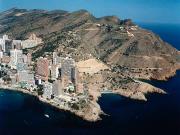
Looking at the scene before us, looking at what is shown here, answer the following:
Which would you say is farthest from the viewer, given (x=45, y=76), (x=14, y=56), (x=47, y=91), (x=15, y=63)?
(x=14, y=56)

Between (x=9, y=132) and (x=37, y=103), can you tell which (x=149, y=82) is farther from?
(x=9, y=132)

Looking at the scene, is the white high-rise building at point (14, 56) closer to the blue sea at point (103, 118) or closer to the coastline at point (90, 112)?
the blue sea at point (103, 118)

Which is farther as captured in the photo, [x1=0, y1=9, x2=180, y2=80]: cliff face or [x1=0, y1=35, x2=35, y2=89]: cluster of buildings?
[x1=0, y1=9, x2=180, y2=80]: cliff face

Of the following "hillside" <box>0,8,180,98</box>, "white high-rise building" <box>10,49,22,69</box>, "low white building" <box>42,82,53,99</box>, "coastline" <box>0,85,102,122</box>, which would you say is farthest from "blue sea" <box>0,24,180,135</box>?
"white high-rise building" <box>10,49,22,69</box>

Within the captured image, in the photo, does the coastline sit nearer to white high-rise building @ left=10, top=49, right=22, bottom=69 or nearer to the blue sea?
the blue sea

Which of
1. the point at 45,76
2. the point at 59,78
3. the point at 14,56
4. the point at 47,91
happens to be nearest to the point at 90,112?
the point at 47,91

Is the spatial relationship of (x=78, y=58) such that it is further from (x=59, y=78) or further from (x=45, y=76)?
(x=59, y=78)

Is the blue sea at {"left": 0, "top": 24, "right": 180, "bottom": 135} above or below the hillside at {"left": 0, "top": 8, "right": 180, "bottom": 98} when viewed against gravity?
below

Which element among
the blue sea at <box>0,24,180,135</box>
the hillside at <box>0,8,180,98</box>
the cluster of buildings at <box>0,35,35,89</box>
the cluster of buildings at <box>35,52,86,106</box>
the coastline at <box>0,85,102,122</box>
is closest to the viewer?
the blue sea at <box>0,24,180,135</box>
